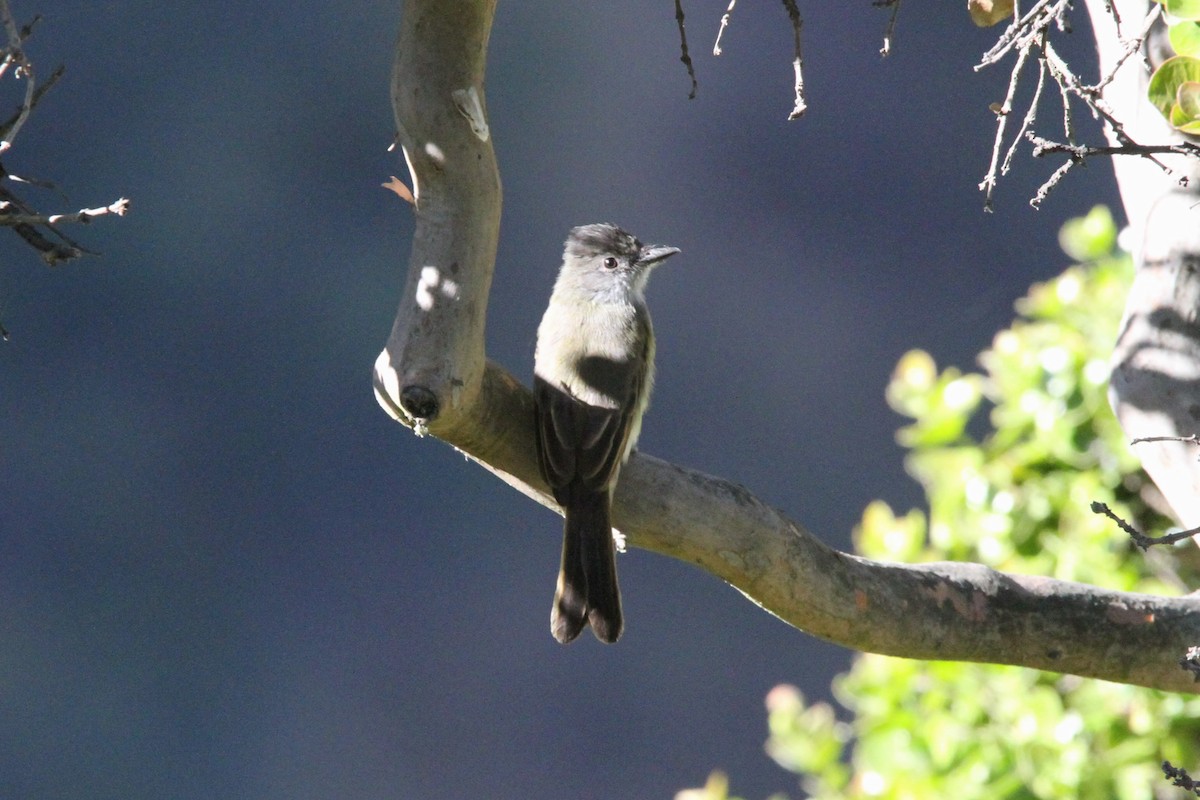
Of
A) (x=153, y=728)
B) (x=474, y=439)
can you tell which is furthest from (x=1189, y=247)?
(x=153, y=728)

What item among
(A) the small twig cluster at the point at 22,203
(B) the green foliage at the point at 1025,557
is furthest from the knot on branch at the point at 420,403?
(B) the green foliage at the point at 1025,557

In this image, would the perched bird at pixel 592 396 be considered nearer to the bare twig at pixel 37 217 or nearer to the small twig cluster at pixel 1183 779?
the bare twig at pixel 37 217

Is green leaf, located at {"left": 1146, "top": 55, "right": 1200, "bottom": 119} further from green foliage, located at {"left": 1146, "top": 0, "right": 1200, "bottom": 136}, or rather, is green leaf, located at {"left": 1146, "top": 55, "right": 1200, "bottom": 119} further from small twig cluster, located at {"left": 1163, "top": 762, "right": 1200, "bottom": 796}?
small twig cluster, located at {"left": 1163, "top": 762, "right": 1200, "bottom": 796}

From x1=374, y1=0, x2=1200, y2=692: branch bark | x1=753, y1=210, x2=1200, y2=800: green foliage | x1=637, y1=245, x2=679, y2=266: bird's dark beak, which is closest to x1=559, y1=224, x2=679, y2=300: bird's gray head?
x1=637, y1=245, x2=679, y2=266: bird's dark beak

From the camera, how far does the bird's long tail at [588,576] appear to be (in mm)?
3463

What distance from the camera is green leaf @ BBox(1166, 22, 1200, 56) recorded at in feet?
7.64

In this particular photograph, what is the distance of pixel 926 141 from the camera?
7086 mm

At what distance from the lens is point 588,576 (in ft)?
11.6

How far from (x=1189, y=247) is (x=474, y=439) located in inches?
72.0

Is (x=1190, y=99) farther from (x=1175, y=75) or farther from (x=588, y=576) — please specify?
(x=588, y=576)

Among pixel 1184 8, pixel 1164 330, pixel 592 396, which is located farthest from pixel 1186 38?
pixel 592 396

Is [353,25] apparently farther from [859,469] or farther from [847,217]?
[859,469]

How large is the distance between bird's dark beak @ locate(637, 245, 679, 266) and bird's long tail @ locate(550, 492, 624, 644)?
153cm

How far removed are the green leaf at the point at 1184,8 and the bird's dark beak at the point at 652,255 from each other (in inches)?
104
